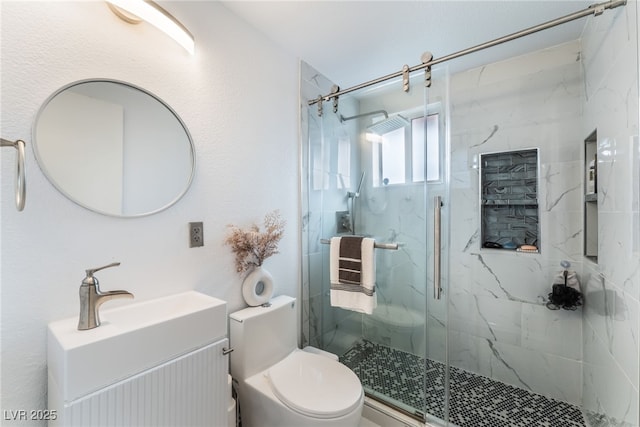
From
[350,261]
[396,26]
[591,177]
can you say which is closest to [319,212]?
[350,261]

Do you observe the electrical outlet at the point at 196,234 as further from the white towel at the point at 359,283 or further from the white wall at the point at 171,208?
the white towel at the point at 359,283

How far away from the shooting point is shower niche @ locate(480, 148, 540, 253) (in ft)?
6.64

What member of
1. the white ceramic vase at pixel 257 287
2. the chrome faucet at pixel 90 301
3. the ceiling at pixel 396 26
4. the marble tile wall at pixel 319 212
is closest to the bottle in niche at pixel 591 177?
the ceiling at pixel 396 26

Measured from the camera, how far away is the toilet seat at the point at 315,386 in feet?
3.95

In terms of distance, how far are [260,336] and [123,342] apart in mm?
733

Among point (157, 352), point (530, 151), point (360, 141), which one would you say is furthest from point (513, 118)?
point (157, 352)

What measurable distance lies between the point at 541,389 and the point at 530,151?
1704mm

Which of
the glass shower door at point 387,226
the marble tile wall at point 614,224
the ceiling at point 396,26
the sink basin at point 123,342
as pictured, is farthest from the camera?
the glass shower door at point 387,226

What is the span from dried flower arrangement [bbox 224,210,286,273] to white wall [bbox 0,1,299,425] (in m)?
0.05

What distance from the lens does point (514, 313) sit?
6.66ft

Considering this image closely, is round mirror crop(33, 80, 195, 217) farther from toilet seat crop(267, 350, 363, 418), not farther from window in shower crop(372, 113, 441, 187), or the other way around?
window in shower crop(372, 113, 441, 187)

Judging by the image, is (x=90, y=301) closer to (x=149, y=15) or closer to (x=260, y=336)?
(x=260, y=336)

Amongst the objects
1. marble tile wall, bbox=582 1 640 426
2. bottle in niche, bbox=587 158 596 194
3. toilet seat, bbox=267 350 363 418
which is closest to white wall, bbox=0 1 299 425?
toilet seat, bbox=267 350 363 418

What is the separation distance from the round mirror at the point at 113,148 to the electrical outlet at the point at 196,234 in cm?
16
